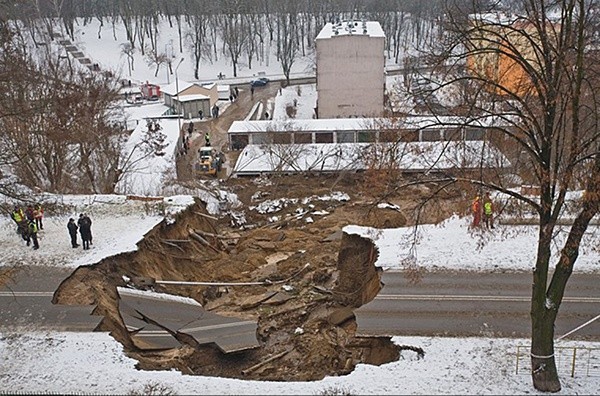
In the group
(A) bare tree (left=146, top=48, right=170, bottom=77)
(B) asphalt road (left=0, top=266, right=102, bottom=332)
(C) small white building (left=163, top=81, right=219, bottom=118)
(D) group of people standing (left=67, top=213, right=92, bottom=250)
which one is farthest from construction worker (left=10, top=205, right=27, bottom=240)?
(A) bare tree (left=146, top=48, right=170, bottom=77)

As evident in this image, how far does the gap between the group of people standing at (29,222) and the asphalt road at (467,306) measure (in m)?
12.3

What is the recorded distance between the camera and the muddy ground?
15375 millimetres

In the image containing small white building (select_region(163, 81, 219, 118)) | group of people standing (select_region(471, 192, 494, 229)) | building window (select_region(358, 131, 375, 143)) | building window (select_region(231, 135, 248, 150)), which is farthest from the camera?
small white building (select_region(163, 81, 219, 118))

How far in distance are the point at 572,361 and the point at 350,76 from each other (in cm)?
4110

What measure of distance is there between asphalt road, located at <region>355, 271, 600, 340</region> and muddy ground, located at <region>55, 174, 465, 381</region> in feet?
2.56

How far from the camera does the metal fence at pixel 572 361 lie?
522 inches

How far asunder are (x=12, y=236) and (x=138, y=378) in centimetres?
1193

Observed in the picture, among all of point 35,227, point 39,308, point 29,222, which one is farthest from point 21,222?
point 39,308

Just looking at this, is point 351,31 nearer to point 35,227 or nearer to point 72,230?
point 72,230

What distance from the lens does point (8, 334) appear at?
49.9 ft

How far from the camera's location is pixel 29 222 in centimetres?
2030

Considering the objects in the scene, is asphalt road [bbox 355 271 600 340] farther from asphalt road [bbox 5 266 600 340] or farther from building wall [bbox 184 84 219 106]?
building wall [bbox 184 84 219 106]

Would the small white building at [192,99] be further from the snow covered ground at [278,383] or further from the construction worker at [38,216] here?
the snow covered ground at [278,383]

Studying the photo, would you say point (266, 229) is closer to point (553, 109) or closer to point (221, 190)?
point (221, 190)
